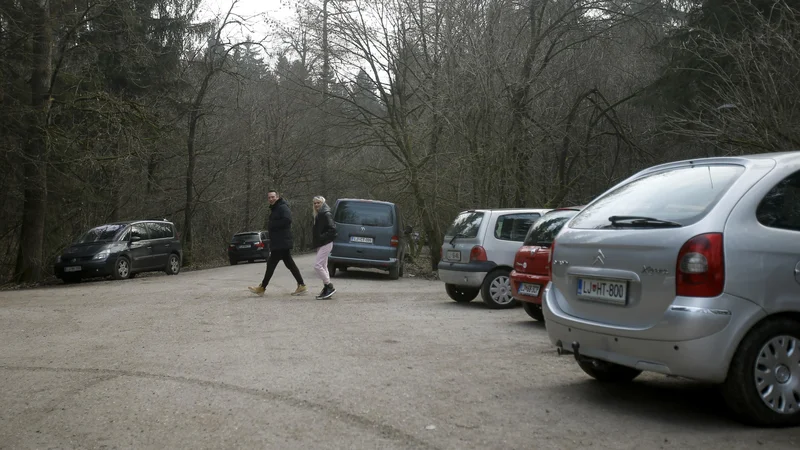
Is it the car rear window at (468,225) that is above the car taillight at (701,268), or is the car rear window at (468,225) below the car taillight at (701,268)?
above

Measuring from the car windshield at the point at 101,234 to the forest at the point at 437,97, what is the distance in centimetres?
135

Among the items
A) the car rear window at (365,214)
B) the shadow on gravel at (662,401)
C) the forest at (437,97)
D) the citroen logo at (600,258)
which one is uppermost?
the forest at (437,97)

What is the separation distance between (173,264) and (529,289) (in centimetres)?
1710

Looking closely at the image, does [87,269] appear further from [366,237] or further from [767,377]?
[767,377]

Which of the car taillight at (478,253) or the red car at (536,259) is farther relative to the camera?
the car taillight at (478,253)

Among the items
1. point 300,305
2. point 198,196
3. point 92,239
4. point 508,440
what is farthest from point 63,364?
point 198,196

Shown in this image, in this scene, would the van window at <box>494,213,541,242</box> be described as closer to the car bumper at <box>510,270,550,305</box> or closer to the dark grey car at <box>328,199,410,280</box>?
the car bumper at <box>510,270,550,305</box>

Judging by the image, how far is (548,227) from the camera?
395 inches

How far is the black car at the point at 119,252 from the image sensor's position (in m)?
20.4

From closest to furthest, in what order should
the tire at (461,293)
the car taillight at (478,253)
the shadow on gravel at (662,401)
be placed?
the shadow on gravel at (662,401) < the car taillight at (478,253) < the tire at (461,293)

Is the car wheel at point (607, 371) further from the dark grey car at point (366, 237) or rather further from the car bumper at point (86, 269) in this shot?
the car bumper at point (86, 269)

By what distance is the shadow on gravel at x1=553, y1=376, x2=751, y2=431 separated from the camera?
5.17 meters

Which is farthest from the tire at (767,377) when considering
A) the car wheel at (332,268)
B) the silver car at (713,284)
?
the car wheel at (332,268)

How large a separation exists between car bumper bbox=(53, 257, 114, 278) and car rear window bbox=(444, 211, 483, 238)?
1109 centimetres
